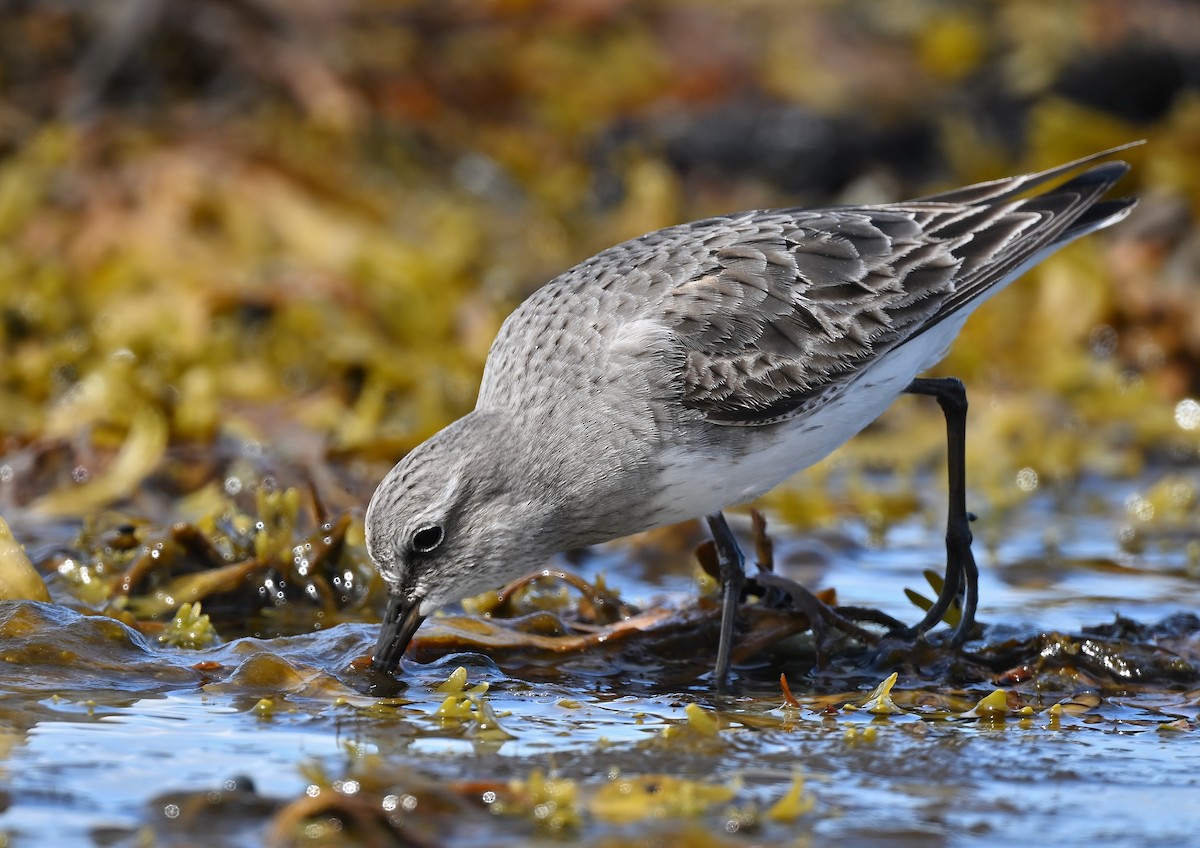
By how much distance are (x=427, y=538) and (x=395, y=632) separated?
0.30 meters

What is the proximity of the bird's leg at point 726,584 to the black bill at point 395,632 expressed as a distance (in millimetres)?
908

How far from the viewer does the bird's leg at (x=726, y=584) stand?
5000 millimetres

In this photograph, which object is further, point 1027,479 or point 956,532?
point 1027,479

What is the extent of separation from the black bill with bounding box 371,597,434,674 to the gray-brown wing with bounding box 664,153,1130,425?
1.02 m

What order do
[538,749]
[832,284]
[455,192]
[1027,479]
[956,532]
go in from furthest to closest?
[455,192]
[1027,479]
[956,532]
[832,284]
[538,749]

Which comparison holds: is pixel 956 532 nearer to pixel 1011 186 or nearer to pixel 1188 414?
pixel 1011 186

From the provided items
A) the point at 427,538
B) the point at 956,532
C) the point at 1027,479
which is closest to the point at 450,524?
the point at 427,538

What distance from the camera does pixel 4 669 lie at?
4520 mm

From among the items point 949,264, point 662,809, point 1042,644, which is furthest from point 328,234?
point 662,809

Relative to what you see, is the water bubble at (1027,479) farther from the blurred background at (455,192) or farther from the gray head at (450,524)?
the gray head at (450,524)

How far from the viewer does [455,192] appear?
35.2 feet

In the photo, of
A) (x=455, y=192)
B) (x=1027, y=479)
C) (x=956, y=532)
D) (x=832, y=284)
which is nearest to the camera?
(x=832, y=284)

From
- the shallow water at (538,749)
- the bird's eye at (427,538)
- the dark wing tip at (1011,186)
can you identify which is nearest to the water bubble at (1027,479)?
the dark wing tip at (1011,186)

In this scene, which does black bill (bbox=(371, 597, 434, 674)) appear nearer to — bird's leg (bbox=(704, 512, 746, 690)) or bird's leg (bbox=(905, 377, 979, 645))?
bird's leg (bbox=(704, 512, 746, 690))
